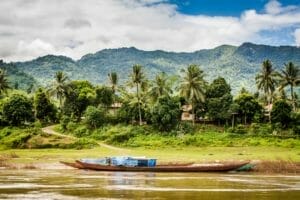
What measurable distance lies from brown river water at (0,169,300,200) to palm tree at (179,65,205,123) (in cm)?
4678

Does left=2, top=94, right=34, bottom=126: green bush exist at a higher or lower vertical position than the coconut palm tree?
Result: lower

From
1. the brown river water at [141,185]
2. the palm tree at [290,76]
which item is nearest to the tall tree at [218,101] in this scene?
the palm tree at [290,76]

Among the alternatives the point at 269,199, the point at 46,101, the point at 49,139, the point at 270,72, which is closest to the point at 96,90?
the point at 46,101

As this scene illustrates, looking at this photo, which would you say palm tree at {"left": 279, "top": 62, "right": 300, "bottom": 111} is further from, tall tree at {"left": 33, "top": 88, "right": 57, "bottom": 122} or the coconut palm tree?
tall tree at {"left": 33, "top": 88, "right": 57, "bottom": 122}

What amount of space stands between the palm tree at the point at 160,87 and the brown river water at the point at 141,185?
180 ft

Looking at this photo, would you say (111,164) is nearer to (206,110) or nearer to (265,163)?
(265,163)

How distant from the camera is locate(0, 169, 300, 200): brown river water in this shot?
119 feet

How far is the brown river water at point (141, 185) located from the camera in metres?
36.3

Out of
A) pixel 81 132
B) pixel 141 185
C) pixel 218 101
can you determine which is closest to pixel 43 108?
pixel 81 132

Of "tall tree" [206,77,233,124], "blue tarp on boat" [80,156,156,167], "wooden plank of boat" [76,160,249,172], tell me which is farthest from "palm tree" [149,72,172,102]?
"wooden plank of boat" [76,160,249,172]

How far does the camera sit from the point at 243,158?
6425 cm

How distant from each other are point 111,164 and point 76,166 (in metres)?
4.25

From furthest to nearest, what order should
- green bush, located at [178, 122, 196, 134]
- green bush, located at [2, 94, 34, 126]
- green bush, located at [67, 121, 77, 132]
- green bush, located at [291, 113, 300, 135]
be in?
green bush, located at [2, 94, 34, 126]
green bush, located at [67, 121, 77, 132]
green bush, located at [178, 122, 196, 134]
green bush, located at [291, 113, 300, 135]

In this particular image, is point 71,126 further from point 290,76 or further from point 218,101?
point 290,76
